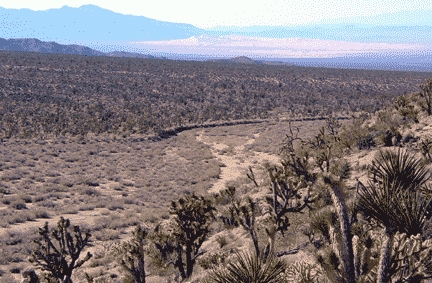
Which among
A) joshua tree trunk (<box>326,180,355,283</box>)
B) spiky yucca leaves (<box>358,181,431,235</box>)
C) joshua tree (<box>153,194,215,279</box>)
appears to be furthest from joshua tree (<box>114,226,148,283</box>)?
spiky yucca leaves (<box>358,181,431,235</box>)

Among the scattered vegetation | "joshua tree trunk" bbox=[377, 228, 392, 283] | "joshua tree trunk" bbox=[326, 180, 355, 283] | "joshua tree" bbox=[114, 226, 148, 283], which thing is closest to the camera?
"joshua tree trunk" bbox=[377, 228, 392, 283]

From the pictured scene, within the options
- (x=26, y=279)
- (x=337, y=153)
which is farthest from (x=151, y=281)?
(x=337, y=153)

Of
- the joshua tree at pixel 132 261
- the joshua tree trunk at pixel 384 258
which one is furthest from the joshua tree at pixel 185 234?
the joshua tree trunk at pixel 384 258

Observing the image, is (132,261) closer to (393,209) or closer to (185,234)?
(185,234)

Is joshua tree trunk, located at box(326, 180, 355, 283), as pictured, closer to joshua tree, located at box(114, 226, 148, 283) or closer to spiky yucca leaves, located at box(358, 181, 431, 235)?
spiky yucca leaves, located at box(358, 181, 431, 235)

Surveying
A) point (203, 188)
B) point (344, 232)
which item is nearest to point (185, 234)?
point (344, 232)

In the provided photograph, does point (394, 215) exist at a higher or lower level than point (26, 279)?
higher

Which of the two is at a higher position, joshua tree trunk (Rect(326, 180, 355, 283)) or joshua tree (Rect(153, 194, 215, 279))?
joshua tree trunk (Rect(326, 180, 355, 283))

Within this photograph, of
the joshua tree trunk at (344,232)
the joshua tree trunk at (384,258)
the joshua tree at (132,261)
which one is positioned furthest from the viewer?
the joshua tree at (132,261)

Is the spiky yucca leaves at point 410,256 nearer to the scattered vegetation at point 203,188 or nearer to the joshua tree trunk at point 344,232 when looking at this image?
the scattered vegetation at point 203,188

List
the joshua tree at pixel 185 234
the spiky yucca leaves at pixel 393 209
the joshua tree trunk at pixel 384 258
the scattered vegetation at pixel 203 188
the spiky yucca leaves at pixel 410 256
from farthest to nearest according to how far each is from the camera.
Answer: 1. the joshua tree at pixel 185 234
2. the scattered vegetation at pixel 203 188
3. the spiky yucca leaves at pixel 393 209
4. the spiky yucca leaves at pixel 410 256
5. the joshua tree trunk at pixel 384 258

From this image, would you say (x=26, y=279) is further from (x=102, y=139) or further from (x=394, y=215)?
(x=102, y=139)

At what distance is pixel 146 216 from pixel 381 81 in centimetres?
6436

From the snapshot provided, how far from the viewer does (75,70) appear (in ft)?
213
